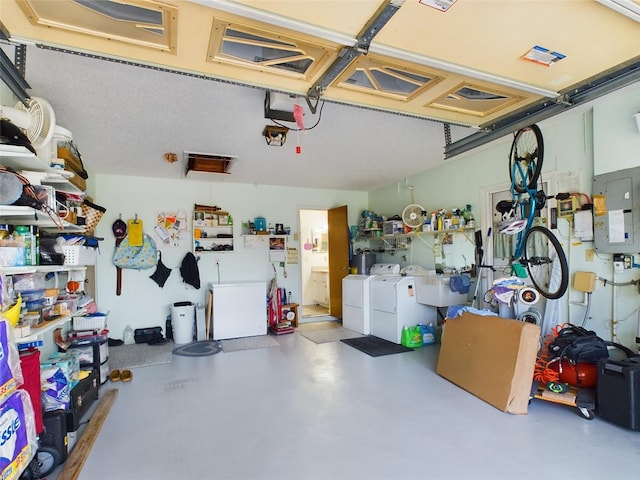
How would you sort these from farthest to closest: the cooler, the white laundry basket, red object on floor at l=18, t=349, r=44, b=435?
the white laundry basket < the cooler < red object on floor at l=18, t=349, r=44, b=435

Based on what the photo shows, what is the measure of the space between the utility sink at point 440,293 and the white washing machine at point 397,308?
224 mm

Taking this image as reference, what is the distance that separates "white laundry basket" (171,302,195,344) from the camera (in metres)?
5.09

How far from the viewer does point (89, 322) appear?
3422mm

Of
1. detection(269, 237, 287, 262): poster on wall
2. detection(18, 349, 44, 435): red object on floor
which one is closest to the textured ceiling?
detection(18, 349, 44, 435): red object on floor

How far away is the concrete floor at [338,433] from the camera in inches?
81.0

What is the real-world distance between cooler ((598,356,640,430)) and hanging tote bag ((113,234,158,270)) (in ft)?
18.2

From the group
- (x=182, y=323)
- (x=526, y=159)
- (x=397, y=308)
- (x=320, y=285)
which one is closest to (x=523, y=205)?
(x=526, y=159)

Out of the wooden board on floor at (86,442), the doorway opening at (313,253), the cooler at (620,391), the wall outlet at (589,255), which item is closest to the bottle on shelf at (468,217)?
the wall outlet at (589,255)

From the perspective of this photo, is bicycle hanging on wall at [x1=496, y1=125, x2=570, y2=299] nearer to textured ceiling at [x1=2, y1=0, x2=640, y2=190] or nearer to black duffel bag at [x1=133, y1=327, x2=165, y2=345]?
textured ceiling at [x1=2, y1=0, x2=640, y2=190]

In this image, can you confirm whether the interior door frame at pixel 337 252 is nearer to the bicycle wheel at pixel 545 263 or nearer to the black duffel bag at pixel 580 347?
the bicycle wheel at pixel 545 263

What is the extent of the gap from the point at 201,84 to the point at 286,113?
68 centimetres

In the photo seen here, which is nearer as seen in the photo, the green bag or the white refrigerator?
the green bag

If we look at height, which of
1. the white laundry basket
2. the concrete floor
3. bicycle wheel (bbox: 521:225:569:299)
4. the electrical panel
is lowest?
the concrete floor

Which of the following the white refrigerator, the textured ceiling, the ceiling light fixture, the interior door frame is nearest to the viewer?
the textured ceiling
